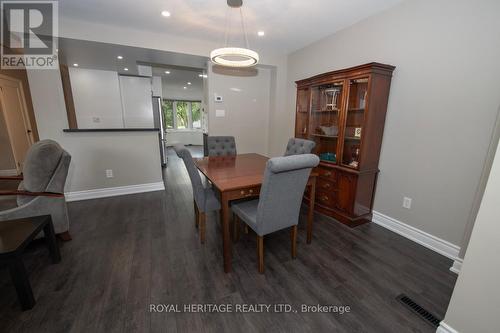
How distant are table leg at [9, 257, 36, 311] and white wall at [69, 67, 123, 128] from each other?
449cm

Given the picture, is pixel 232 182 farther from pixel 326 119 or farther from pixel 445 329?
pixel 326 119

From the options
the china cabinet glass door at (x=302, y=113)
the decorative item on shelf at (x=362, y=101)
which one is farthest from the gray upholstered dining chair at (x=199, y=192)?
the decorative item on shelf at (x=362, y=101)

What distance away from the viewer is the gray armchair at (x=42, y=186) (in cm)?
177

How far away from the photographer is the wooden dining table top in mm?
1733

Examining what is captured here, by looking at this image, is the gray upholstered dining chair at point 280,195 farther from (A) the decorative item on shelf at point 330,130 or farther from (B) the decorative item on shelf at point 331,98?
(B) the decorative item on shelf at point 331,98

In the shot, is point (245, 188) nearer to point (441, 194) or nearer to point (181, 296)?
point (181, 296)

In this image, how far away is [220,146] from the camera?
10.3 ft

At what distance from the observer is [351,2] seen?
2230 mm

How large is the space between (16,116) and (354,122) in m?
6.58

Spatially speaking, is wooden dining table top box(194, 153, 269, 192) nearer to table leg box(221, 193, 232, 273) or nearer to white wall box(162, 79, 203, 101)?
table leg box(221, 193, 232, 273)

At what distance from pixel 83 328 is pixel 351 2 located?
363 cm

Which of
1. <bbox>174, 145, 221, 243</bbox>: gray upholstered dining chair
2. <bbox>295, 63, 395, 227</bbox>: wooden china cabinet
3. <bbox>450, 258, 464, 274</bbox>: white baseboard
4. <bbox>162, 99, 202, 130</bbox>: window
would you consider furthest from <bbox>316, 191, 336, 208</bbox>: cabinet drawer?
<bbox>162, 99, 202, 130</bbox>: window

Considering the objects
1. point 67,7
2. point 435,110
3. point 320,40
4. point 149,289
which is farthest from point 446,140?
point 67,7

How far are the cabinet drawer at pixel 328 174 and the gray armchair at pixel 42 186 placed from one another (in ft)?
9.57
